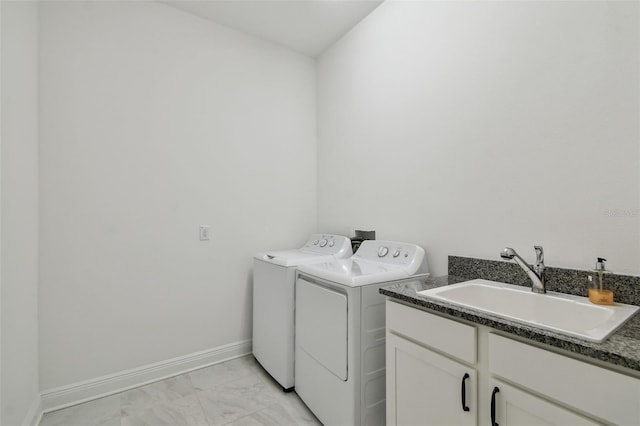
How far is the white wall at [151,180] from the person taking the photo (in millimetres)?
1844

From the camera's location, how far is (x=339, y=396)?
1524mm

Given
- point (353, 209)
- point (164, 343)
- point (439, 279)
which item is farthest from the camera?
point (353, 209)

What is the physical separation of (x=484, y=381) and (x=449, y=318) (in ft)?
0.68

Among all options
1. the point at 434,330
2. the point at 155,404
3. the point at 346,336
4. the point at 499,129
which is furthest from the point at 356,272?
the point at 155,404

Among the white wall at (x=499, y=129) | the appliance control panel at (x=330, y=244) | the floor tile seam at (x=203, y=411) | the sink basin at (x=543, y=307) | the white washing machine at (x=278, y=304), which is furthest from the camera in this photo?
the appliance control panel at (x=330, y=244)

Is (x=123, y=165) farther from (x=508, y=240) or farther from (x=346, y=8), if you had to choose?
(x=508, y=240)

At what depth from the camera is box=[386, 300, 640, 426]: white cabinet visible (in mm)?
726

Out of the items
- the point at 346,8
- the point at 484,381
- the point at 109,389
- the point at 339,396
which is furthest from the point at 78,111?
the point at 484,381

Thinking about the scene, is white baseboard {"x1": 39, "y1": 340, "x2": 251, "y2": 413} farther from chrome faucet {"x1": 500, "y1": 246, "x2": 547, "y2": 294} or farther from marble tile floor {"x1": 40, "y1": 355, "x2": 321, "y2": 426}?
chrome faucet {"x1": 500, "y1": 246, "x2": 547, "y2": 294}

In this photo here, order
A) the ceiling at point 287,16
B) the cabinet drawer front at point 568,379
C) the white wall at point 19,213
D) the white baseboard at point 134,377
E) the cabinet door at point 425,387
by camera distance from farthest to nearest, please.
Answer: the ceiling at point 287,16, the white baseboard at point 134,377, the white wall at point 19,213, the cabinet door at point 425,387, the cabinet drawer front at point 568,379

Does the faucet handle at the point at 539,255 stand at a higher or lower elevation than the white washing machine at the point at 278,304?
higher

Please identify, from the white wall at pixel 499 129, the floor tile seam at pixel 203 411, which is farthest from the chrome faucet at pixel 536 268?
the floor tile seam at pixel 203 411

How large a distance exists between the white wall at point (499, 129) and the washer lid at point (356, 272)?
30 centimetres

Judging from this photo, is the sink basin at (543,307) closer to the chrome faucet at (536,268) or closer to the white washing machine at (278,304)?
the chrome faucet at (536,268)
